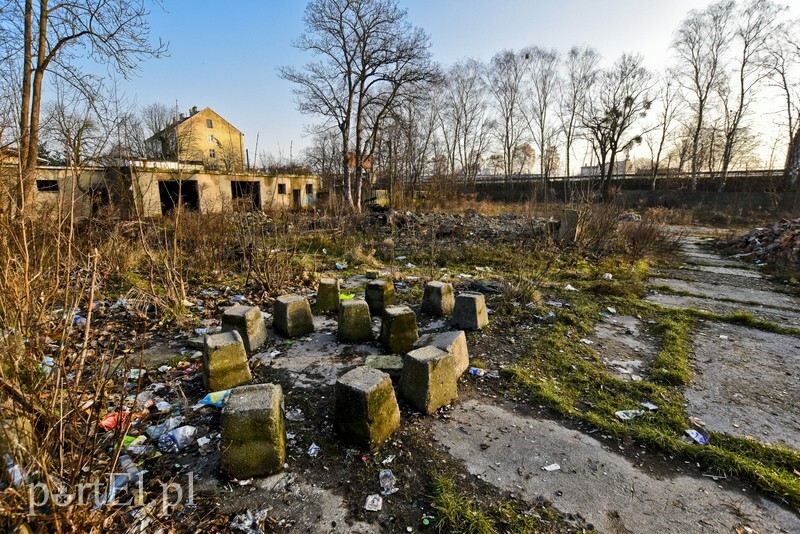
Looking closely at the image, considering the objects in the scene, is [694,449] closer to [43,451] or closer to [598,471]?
[598,471]

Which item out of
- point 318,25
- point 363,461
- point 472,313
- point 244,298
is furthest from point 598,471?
point 318,25

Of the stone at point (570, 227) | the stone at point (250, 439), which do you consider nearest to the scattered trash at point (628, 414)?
the stone at point (250, 439)

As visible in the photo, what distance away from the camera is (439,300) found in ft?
13.8

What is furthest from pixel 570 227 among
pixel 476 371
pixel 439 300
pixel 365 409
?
pixel 365 409

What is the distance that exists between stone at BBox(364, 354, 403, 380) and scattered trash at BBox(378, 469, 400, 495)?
0.84 metres

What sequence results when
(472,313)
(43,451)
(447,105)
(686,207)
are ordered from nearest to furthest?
(43,451) < (472,313) < (686,207) < (447,105)

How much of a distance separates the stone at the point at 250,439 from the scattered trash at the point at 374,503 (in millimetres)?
522

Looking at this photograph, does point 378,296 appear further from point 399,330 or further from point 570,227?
point 570,227

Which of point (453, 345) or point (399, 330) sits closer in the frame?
point (453, 345)

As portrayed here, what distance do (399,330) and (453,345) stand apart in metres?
0.71

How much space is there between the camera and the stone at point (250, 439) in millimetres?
1823

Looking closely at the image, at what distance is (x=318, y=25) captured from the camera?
1667 cm

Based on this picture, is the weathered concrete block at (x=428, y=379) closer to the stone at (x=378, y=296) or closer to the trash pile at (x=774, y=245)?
the stone at (x=378, y=296)

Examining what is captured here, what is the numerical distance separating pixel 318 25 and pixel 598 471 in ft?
65.2
